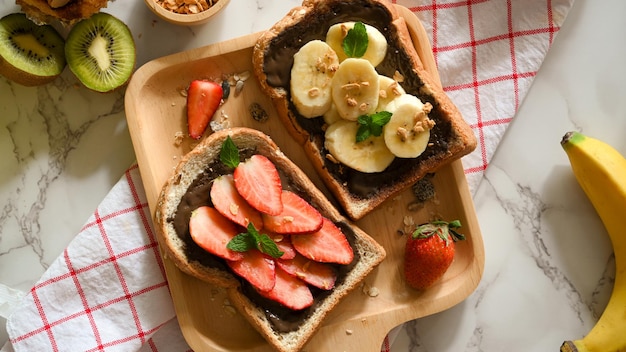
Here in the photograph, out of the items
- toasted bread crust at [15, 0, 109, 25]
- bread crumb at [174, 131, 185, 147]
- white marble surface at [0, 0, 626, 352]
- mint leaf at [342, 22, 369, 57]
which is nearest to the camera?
toasted bread crust at [15, 0, 109, 25]

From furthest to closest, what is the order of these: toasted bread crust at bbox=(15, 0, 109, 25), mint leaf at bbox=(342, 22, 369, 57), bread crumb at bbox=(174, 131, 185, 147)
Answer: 1. bread crumb at bbox=(174, 131, 185, 147)
2. mint leaf at bbox=(342, 22, 369, 57)
3. toasted bread crust at bbox=(15, 0, 109, 25)

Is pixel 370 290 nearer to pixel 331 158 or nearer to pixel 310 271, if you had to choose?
pixel 310 271

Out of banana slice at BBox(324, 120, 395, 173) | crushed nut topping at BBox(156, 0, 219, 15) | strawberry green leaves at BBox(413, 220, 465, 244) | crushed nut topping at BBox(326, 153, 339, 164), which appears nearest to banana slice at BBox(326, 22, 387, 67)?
banana slice at BBox(324, 120, 395, 173)

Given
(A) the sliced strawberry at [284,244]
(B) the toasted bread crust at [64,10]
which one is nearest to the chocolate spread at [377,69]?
(A) the sliced strawberry at [284,244]

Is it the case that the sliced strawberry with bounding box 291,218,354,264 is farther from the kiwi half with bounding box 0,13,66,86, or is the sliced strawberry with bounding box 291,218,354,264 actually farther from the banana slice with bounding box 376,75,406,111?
the kiwi half with bounding box 0,13,66,86

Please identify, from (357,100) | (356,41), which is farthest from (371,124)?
(356,41)

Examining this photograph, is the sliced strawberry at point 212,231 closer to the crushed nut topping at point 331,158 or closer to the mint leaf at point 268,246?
the mint leaf at point 268,246
